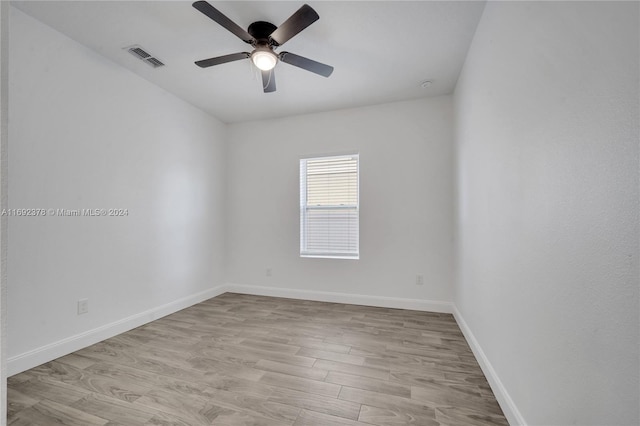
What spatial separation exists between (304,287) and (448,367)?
7.15ft

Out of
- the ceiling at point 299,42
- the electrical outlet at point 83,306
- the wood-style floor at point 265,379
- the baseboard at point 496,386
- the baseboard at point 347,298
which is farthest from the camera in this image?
the baseboard at point 347,298

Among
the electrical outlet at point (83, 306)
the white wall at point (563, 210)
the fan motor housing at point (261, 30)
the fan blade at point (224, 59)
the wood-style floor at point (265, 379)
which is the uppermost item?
the fan motor housing at point (261, 30)

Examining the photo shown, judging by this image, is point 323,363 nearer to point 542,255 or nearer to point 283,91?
point 542,255

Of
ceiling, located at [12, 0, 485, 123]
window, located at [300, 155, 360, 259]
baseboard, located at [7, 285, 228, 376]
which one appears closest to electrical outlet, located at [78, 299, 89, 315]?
baseboard, located at [7, 285, 228, 376]

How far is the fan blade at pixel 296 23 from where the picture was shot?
164 centimetres

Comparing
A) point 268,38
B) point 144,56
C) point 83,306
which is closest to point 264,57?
point 268,38

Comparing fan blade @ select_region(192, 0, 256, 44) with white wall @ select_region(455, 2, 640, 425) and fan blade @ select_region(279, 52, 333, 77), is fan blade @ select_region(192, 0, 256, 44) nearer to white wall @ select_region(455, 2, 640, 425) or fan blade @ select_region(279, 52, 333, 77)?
fan blade @ select_region(279, 52, 333, 77)

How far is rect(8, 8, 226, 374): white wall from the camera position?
2006mm

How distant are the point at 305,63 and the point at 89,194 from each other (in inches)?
88.9

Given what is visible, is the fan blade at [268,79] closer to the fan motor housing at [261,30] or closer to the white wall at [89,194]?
the fan motor housing at [261,30]

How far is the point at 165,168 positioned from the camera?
323 centimetres

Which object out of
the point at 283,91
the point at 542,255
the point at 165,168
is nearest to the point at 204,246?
the point at 165,168

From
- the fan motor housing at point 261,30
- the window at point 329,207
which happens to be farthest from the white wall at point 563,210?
the window at point 329,207

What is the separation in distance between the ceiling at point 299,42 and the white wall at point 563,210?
0.56m
